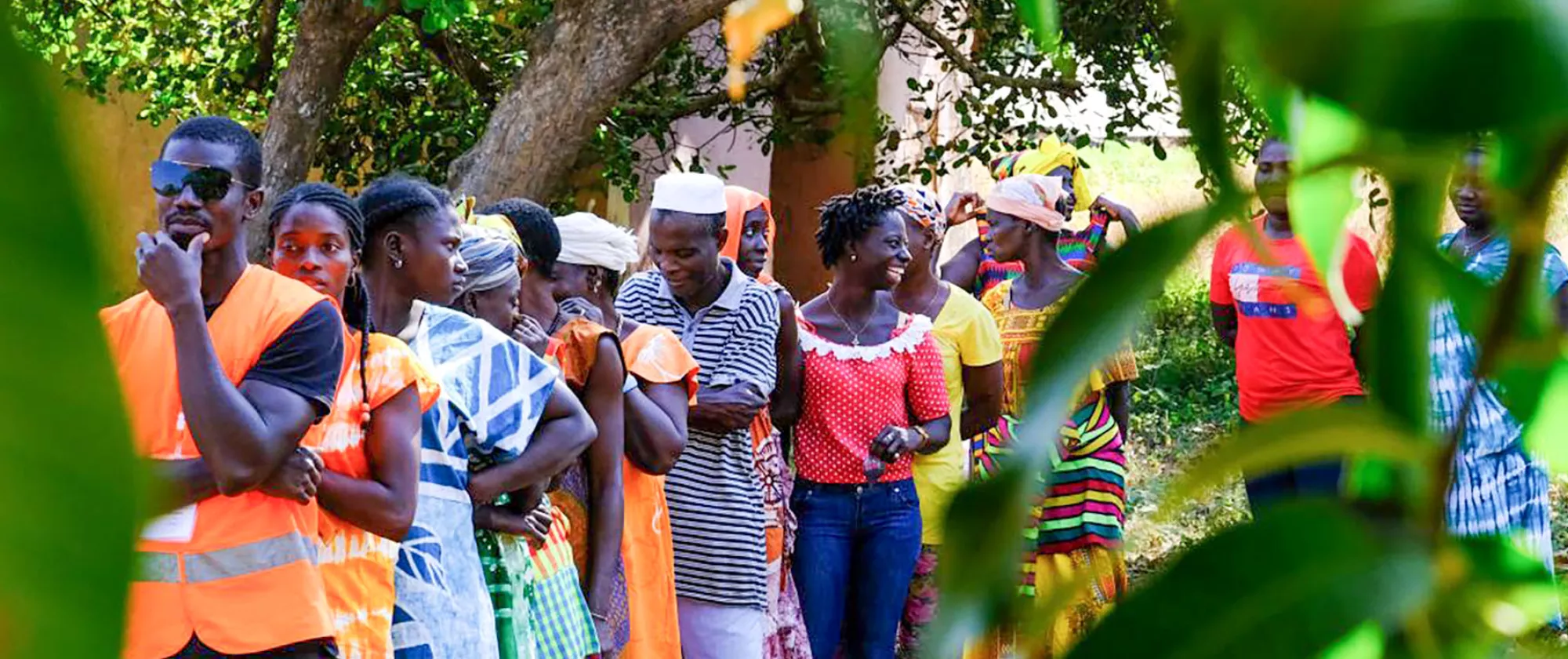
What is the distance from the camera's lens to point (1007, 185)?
6168 mm

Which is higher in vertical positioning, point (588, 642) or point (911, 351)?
point (911, 351)

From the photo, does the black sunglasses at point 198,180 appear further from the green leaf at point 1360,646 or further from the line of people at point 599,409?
the green leaf at point 1360,646

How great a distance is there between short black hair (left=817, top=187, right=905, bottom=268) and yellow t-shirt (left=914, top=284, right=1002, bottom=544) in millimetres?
378

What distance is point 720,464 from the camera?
480cm

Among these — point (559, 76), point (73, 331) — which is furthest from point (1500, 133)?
point (559, 76)

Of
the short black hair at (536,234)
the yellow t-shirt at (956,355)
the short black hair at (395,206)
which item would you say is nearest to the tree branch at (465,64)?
the yellow t-shirt at (956,355)

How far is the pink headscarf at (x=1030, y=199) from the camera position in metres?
6.06

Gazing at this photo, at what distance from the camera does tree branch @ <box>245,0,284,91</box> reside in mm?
7652

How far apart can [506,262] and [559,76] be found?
2.21 metres

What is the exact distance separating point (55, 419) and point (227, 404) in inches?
99.4

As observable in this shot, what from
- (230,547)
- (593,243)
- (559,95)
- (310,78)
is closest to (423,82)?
(310,78)

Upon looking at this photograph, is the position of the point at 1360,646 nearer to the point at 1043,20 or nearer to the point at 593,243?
the point at 1043,20

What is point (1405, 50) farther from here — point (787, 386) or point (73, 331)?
point (787, 386)

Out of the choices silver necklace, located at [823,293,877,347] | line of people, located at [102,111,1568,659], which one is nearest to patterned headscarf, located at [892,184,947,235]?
line of people, located at [102,111,1568,659]
